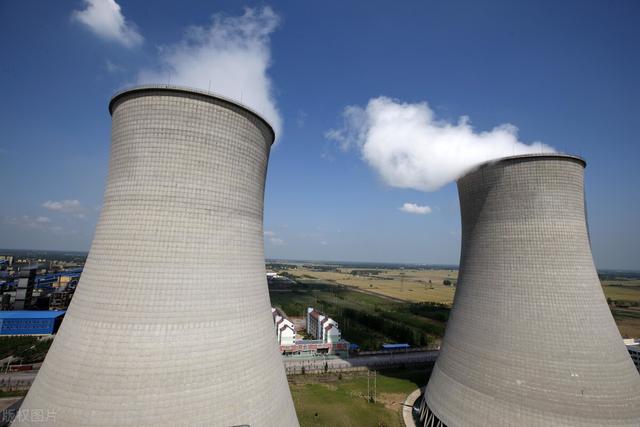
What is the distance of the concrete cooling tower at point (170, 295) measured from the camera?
7.68 m

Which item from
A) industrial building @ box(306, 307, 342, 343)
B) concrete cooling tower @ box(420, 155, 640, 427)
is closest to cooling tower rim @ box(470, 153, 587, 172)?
concrete cooling tower @ box(420, 155, 640, 427)

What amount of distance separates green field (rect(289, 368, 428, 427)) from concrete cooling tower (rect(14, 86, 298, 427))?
962cm

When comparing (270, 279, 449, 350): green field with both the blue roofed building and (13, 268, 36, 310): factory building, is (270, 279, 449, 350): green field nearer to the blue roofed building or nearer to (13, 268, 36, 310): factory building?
the blue roofed building

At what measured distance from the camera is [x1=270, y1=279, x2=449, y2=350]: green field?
1551 inches

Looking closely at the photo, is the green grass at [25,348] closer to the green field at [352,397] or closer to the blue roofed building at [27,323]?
the blue roofed building at [27,323]

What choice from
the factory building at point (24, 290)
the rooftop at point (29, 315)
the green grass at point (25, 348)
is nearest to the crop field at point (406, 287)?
the rooftop at point (29, 315)

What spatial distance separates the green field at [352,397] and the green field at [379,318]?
35.9 feet

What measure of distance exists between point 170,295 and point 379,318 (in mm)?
45517

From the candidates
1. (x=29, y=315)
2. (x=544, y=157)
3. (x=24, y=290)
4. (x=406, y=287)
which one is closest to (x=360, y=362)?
(x=544, y=157)

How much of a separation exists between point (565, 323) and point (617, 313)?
228 feet

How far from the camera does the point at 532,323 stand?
13.2 metres

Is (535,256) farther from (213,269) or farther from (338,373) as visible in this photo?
(338,373)

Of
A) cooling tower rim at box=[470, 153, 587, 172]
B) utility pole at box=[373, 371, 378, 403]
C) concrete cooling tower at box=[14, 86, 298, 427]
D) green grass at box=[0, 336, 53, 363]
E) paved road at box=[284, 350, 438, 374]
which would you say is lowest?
paved road at box=[284, 350, 438, 374]

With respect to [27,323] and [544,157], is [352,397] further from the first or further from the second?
[27,323]
